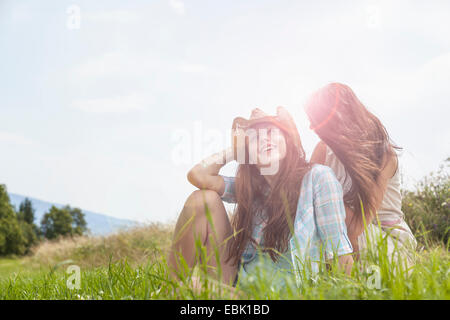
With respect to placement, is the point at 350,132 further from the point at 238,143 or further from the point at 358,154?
the point at 238,143

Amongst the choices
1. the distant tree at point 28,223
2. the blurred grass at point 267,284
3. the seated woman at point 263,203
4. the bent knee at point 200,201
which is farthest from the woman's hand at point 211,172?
the distant tree at point 28,223

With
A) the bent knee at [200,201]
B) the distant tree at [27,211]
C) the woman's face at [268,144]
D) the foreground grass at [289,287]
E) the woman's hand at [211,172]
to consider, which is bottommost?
the foreground grass at [289,287]

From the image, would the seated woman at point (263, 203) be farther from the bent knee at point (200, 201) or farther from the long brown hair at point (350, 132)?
the long brown hair at point (350, 132)

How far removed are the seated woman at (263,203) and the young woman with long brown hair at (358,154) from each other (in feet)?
1.16

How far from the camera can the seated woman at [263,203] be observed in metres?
2.39

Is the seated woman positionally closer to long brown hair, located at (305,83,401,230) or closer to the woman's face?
the woman's face

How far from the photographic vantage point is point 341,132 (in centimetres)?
288

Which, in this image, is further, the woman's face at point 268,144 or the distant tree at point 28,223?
the distant tree at point 28,223

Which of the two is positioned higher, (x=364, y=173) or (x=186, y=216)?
(x=364, y=173)

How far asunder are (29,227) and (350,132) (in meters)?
16.1
